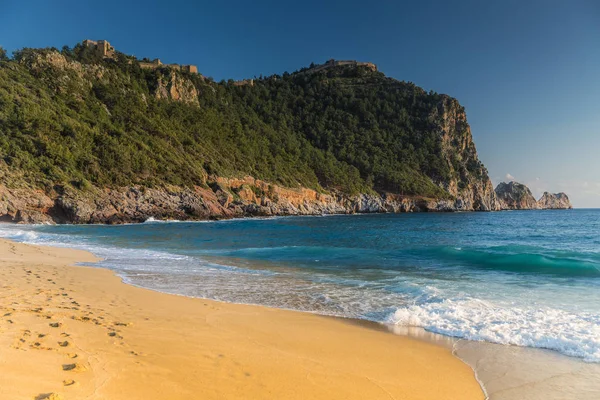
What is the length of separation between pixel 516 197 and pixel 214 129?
5613 inches

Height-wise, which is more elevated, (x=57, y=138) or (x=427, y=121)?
(x=427, y=121)

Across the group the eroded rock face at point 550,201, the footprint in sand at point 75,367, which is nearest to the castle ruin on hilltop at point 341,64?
the eroded rock face at point 550,201

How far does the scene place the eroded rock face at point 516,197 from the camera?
164 metres

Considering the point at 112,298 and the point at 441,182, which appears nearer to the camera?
the point at 112,298

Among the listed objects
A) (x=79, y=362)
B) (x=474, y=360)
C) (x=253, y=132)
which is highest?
(x=253, y=132)

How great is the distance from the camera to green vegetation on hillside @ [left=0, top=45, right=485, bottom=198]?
155 ft

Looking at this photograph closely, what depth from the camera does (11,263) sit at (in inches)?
474

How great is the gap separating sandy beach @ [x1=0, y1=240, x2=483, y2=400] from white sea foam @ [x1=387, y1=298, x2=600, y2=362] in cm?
105

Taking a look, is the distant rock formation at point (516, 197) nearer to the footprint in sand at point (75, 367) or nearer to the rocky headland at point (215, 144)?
the rocky headland at point (215, 144)

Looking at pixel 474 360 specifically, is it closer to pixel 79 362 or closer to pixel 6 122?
pixel 79 362

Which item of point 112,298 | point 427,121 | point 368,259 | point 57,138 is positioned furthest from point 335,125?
point 112,298

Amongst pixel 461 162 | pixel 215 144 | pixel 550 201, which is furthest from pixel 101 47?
pixel 550 201

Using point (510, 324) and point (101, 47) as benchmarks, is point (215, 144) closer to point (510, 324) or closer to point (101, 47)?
point (101, 47)

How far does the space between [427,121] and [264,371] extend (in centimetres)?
12774
